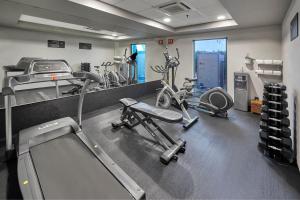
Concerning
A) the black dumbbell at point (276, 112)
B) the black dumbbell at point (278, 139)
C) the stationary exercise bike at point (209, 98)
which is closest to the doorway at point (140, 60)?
the stationary exercise bike at point (209, 98)

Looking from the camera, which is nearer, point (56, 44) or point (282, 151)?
point (282, 151)

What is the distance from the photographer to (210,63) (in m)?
6.10

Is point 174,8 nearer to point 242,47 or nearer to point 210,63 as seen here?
point 242,47

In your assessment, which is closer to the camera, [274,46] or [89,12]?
[89,12]

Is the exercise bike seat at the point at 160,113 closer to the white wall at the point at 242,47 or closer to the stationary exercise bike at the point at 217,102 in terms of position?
the stationary exercise bike at the point at 217,102

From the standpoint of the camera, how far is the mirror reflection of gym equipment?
1749 millimetres

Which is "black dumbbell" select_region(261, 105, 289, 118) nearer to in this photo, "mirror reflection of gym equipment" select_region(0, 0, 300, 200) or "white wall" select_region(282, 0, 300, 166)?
"mirror reflection of gym equipment" select_region(0, 0, 300, 200)

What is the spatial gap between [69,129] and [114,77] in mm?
4815

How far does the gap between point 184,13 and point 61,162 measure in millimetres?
4315

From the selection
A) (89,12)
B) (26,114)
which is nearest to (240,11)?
(89,12)

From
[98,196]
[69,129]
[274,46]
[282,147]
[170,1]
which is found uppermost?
[170,1]

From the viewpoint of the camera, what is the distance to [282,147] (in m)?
2.23

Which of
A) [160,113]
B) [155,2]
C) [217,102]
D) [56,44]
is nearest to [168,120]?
[160,113]

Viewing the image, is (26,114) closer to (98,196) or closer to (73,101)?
(73,101)
